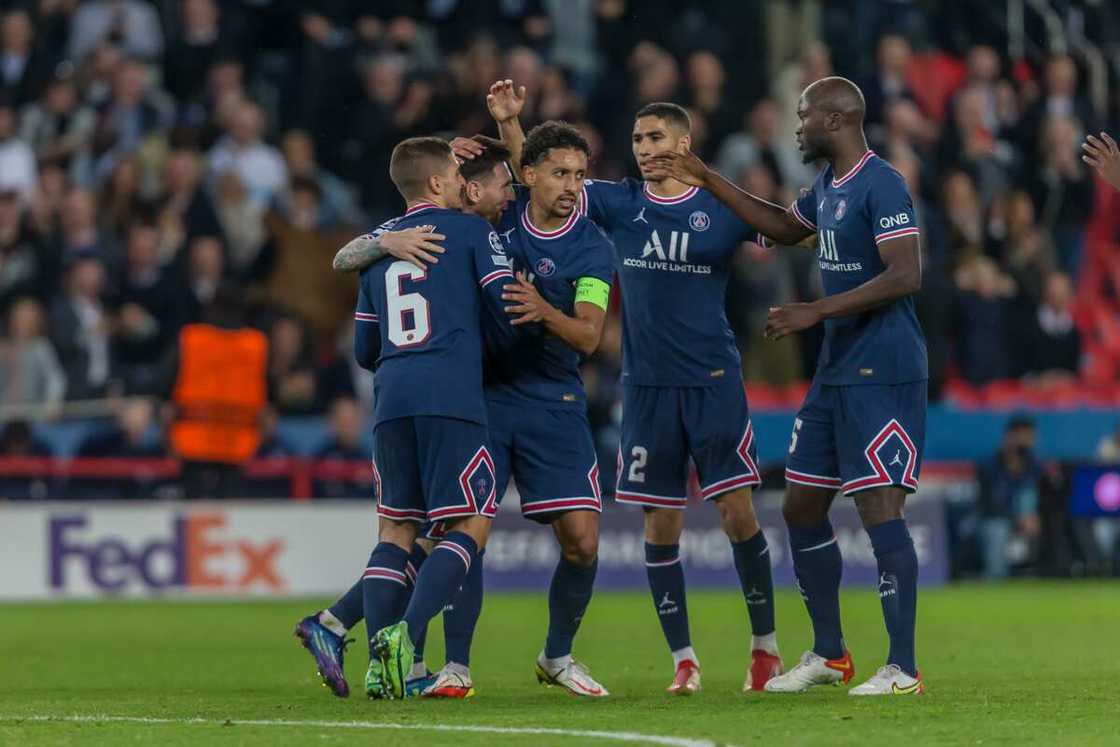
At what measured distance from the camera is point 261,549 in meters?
16.4

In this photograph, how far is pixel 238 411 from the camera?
16422mm

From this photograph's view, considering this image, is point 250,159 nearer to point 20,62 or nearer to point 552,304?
point 20,62

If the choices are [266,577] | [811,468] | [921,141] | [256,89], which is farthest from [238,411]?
[811,468]

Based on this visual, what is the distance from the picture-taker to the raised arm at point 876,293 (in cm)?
797

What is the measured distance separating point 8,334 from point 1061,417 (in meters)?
8.92

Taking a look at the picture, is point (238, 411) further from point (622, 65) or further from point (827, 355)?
point (827, 355)

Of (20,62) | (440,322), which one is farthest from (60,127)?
(440,322)

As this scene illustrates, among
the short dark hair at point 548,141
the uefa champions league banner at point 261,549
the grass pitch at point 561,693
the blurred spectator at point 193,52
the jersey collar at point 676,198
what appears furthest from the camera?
the blurred spectator at point 193,52

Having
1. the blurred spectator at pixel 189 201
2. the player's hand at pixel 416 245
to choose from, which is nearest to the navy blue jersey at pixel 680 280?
the player's hand at pixel 416 245

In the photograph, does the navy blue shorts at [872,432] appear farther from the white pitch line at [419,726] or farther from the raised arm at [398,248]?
the white pitch line at [419,726]

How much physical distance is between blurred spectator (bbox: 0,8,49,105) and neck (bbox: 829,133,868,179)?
466 inches

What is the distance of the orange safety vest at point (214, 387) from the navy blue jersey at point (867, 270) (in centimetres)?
866

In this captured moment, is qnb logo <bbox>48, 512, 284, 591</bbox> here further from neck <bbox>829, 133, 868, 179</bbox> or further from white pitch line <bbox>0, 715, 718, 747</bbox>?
neck <bbox>829, 133, 868, 179</bbox>

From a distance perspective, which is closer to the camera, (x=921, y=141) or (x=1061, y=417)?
(x=1061, y=417)
